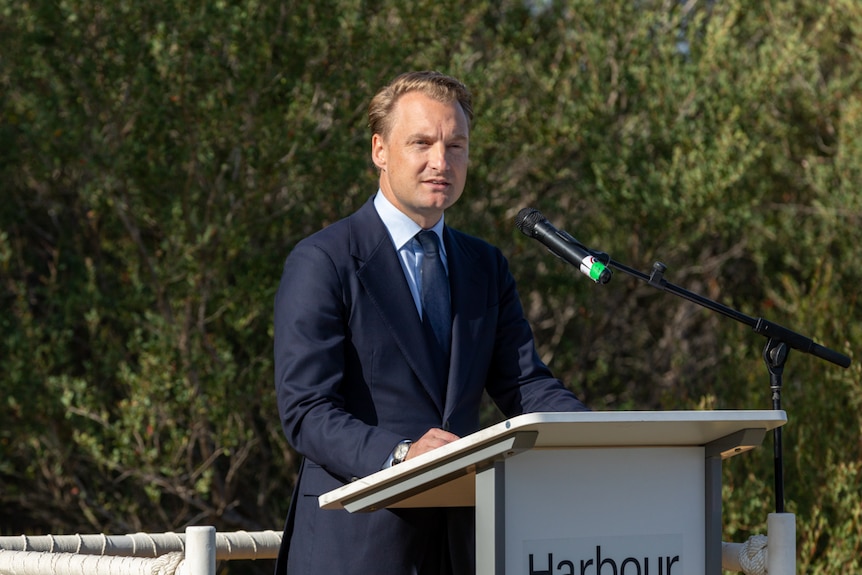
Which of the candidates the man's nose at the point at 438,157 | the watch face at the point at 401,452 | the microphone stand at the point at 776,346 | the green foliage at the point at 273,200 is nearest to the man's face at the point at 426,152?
the man's nose at the point at 438,157

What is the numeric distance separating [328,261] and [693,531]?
2.99 ft

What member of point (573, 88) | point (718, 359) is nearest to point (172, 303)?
point (573, 88)

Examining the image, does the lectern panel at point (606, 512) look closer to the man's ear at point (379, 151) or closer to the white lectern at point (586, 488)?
the white lectern at point (586, 488)

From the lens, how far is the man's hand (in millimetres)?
2225

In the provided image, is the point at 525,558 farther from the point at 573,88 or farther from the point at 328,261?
the point at 573,88

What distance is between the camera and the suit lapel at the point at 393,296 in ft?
8.48

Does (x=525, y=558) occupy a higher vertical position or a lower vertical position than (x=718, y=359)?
lower

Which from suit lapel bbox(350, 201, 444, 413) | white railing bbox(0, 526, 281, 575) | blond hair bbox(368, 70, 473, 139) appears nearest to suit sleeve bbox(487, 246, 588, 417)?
suit lapel bbox(350, 201, 444, 413)

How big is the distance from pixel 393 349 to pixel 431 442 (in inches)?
15.4

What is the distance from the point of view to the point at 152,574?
8.51 ft

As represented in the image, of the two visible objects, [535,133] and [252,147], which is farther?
[535,133]

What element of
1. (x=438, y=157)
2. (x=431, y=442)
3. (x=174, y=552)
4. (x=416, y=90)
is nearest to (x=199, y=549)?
(x=174, y=552)

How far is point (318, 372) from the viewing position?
2488mm

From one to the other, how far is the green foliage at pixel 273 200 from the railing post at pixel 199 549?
3.99m
